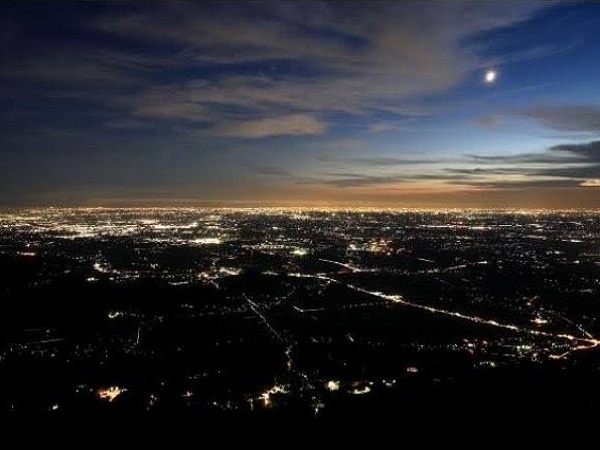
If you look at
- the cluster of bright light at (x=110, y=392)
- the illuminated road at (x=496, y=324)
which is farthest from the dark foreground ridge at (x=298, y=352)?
the illuminated road at (x=496, y=324)

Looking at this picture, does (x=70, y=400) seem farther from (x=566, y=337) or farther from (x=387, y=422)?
(x=566, y=337)

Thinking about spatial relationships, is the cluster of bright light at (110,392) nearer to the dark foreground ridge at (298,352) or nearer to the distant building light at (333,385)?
the dark foreground ridge at (298,352)

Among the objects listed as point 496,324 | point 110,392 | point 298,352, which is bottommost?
point 110,392

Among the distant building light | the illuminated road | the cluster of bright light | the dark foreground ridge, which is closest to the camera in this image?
the dark foreground ridge

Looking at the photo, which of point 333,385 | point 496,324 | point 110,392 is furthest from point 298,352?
point 496,324

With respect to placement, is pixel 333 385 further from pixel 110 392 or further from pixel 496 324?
pixel 496 324

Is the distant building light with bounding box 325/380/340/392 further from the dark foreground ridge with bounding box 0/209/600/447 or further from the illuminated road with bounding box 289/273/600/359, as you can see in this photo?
the illuminated road with bounding box 289/273/600/359

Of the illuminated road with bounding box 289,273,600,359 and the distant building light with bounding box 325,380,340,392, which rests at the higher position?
the illuminated road with bounding box 289,273,600,359

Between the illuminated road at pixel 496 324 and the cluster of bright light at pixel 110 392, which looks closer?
the cluster of bright light at pixel 110 392

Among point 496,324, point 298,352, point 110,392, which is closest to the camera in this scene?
point 110,392

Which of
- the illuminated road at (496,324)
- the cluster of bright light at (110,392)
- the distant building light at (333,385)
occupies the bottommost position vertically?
the cluster of bright light at (110,392)

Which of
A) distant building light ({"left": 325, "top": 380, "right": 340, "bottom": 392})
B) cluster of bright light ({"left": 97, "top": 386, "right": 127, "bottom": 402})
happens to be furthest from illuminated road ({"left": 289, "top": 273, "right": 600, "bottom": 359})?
cluster of bright light ({"left": 97, "top": 386, "right": 127, "bottom": 402})
